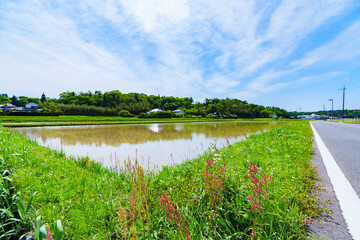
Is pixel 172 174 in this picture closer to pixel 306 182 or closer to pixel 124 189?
pixel 124 189

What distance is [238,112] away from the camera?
2874 inches

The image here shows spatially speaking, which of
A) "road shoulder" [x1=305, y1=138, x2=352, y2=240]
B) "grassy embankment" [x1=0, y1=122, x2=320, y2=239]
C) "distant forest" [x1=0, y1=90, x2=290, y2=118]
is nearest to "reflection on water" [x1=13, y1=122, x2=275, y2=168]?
"grassy embankment" [x1=0, y1=122, x2=320, y2=239]

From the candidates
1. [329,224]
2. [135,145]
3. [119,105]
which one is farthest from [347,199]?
[119,105]

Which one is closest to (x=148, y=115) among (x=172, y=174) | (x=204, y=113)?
(x=204, y=113)

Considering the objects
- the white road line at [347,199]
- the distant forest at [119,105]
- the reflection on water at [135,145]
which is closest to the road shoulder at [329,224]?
the white road line at [347,199]

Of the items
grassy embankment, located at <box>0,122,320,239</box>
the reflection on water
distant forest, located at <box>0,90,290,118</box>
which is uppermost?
distant forest, located at <box>0,90,290,118</box>

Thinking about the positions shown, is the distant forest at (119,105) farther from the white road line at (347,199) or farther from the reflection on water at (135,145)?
the white road line at (347,199)

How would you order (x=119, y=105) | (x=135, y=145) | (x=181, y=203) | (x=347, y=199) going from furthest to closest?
(x=119, y=105), (x=135, y=145), (x=347, y=199), (x=181, y=203)

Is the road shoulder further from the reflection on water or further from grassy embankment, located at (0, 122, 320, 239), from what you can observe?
the reflection on water

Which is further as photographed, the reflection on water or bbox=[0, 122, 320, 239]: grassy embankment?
the reflection on water

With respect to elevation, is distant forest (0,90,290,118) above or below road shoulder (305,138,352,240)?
above

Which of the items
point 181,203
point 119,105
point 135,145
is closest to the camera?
point 181,203

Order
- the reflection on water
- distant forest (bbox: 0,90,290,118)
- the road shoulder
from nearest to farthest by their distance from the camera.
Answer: the road shoulder < the reflection on water < distant forest (bbox: 0,90,290,118)

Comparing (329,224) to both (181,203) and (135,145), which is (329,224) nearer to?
(181,203)
